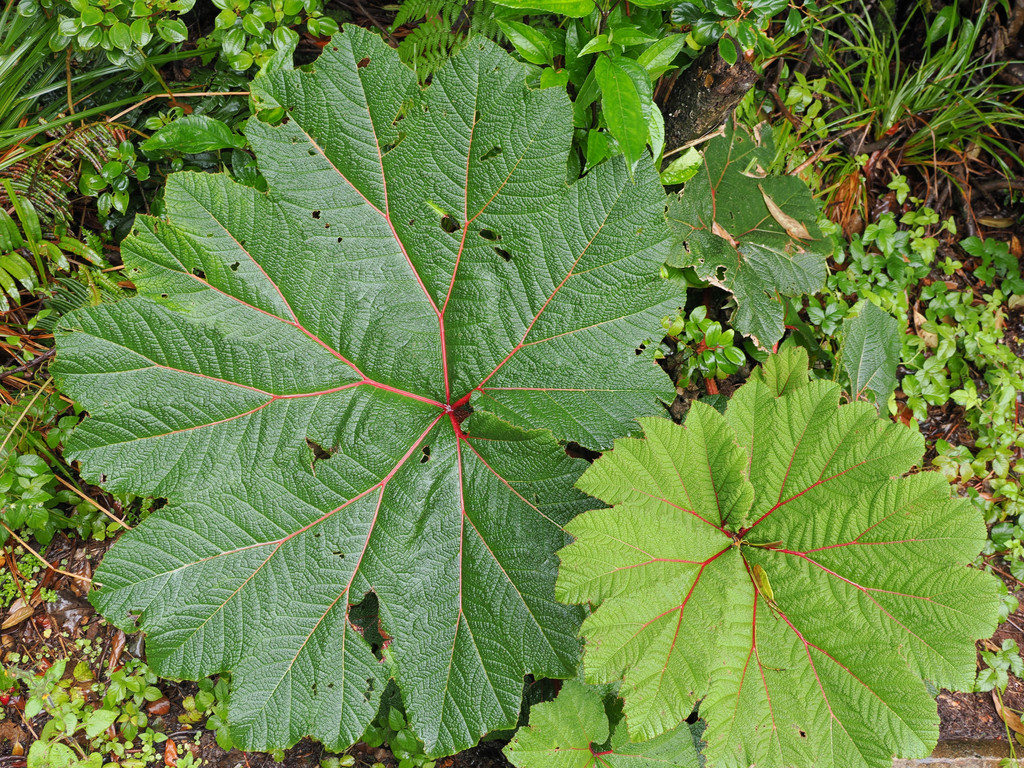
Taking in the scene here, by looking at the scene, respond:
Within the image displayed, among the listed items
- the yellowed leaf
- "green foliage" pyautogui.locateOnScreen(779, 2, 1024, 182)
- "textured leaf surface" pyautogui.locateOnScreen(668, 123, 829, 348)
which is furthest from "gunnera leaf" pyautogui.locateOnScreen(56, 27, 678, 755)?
"green foliage" pyautogui.locateOnScreen(779, 2, 1024, 182)

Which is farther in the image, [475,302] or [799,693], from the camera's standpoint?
[475,302]

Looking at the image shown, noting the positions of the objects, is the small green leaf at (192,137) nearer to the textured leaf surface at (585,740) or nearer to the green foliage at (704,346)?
the green foliage at (704,346)

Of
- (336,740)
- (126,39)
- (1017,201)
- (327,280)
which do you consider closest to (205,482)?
(327,280)

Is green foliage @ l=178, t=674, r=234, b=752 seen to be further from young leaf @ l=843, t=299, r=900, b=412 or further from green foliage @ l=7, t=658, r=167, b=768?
young leaf @ l=843, t=299, r=900, b=412

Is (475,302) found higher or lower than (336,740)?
higher

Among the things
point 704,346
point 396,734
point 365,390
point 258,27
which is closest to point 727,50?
point 704,346

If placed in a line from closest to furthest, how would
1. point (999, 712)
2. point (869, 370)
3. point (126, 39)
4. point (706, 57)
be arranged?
point (706, 57) → point (126, 39) → point (869, 370) → point (999, 712)

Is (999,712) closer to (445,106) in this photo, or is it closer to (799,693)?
(799,693)

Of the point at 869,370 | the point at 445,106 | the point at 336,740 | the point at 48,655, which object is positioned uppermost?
the point at 445,106
